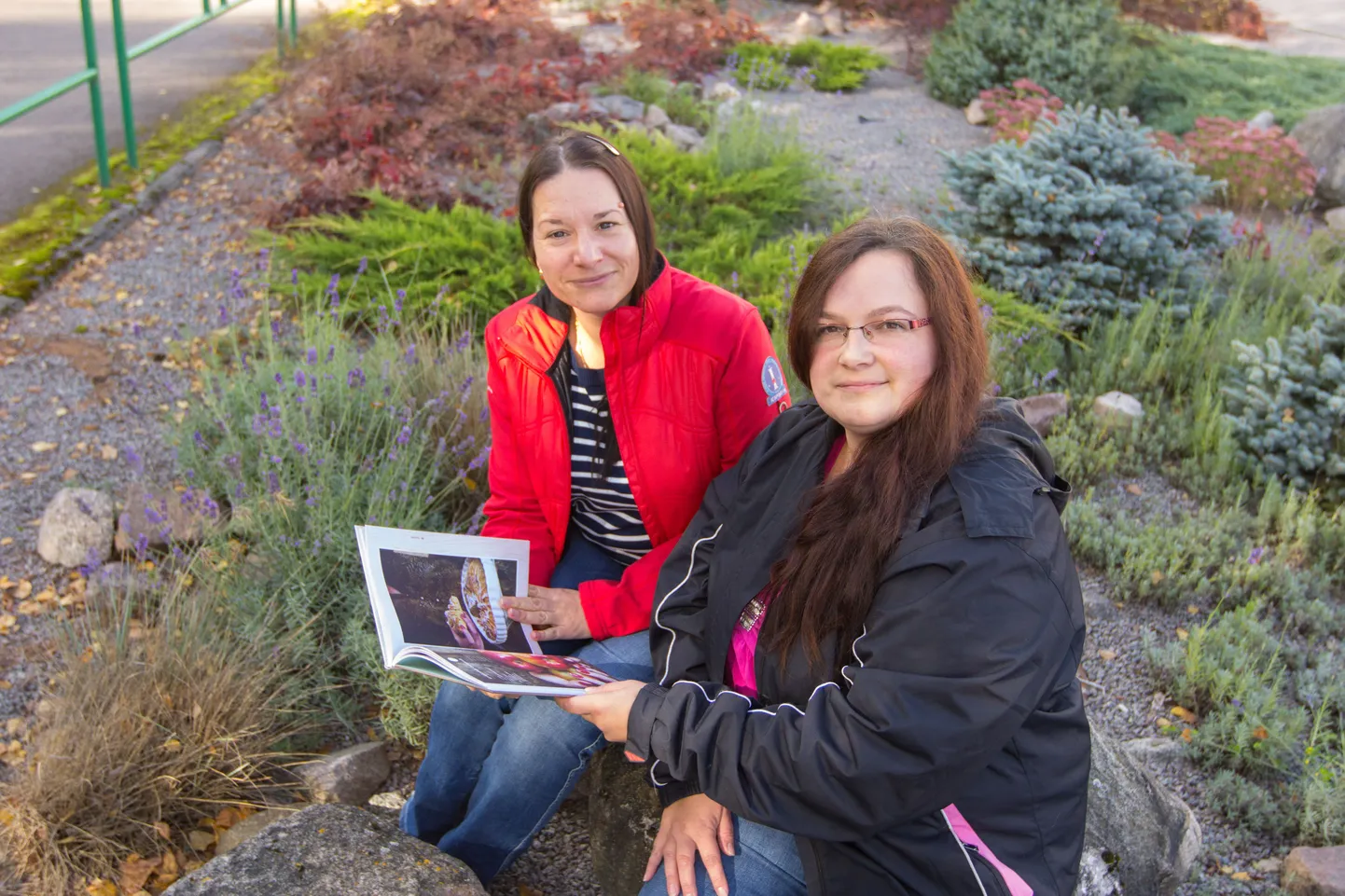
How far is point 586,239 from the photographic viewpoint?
7.89 ft

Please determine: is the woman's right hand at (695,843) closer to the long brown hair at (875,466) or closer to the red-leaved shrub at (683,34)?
the long brown hair at (875,466)

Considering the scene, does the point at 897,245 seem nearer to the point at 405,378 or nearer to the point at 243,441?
the point at 405,378

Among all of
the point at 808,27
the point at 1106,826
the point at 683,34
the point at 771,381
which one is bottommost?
the point at 1106,826

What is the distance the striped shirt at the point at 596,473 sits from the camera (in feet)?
8.50

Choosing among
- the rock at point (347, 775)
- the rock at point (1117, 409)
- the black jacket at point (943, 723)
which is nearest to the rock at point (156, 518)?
the rock at point (347, 775)

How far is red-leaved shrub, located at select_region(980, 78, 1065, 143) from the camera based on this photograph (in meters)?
7.08

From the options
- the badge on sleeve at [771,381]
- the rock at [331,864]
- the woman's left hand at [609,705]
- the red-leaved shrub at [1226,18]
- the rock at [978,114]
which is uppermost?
the red-leaved shrub at [1226,18]

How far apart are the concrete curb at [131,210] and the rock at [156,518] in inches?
80.5

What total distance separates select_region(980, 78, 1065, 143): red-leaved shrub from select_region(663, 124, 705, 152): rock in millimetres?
1929

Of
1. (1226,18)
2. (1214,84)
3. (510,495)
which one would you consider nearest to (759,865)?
(510,495)

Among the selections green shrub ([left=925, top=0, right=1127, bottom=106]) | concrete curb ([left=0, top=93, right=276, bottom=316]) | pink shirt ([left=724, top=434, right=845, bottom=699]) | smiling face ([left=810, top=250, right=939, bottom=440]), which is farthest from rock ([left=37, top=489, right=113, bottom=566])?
green shrub ([left=925, top=0, right=1127, bottom=106])

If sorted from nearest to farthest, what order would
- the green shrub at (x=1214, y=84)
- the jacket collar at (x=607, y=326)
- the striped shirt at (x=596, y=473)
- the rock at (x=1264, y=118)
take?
the jacket collar at (x=607, y=326)
the striped shirt at (x=596, y=473)
the rock at (x=1264, y=118)
the green shrub at (x=1214, y=84)

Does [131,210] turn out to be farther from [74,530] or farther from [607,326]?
[607,326]

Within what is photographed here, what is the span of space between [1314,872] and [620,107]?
6386mm
